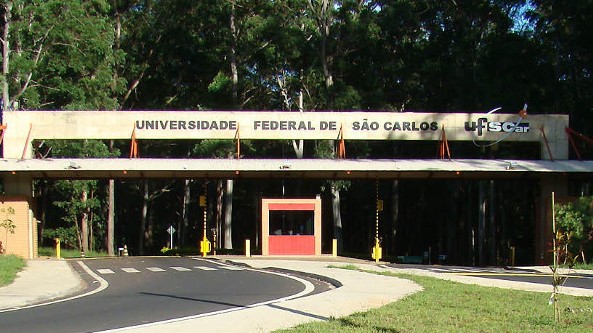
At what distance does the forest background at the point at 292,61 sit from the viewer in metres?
44.0

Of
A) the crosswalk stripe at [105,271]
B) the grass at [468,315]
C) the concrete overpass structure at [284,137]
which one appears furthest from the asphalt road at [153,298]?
the concrete overpass structure at [284,137]

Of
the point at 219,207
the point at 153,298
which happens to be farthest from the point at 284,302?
the point at 219,207

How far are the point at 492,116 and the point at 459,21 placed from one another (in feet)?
46.2

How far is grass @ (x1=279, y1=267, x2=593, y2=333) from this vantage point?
10.9 meters

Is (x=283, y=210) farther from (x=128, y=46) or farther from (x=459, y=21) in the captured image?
(x=128, y=46)

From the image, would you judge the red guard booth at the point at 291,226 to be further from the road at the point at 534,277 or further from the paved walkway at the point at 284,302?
the paved walkway at the point at 284,302

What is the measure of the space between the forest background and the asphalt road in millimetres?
22313

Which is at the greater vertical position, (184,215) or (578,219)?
(578,219)

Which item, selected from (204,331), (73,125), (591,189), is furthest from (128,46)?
(204,331)

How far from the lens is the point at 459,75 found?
45875 mm

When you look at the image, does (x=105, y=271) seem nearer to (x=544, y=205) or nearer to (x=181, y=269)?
(x=181, y=269)

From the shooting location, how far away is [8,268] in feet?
80.3

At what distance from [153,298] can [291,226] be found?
812 inches

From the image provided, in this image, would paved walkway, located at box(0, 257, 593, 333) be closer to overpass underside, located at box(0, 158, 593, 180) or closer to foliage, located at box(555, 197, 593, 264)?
foliage, located at box(555, 197, 593, 264)
